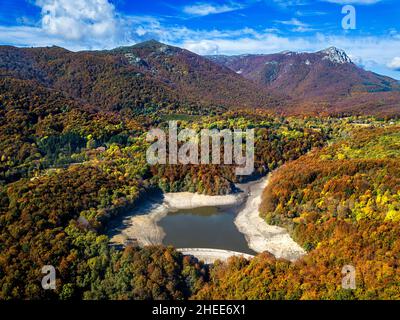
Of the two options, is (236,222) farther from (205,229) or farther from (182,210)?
(182,210)

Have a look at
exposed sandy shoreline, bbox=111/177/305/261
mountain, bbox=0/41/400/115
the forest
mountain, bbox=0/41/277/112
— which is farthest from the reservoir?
mountain, bbox=0/41/277/112

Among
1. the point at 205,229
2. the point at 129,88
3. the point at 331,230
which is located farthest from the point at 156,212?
the point at 129,88

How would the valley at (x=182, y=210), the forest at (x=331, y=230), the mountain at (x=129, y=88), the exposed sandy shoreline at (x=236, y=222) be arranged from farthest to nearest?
the mountain at (x=129, y=88) < the exposed sandy shoreline at (x=236, y=222) < the valley at (x=182, y=210) < the forest at (x=331, y=230)

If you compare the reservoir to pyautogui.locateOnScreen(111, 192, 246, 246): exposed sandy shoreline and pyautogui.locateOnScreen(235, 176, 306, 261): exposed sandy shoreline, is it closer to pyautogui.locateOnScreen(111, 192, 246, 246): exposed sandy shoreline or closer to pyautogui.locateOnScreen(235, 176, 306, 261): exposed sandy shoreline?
pyautogui.locateOnScreen(235, 176, 306, 261): exposed sandy shoreline

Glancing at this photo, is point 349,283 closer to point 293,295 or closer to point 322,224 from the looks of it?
point 293,295

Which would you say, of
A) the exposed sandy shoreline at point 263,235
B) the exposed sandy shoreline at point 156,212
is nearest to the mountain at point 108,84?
the exposed sandy shoreline at point 156,212

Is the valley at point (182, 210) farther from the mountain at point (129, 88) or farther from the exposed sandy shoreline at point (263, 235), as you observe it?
the mountain at point (129, 88)
